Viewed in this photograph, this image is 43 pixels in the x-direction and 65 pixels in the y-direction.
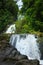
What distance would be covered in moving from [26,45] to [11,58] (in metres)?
6.08

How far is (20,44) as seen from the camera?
25.3m

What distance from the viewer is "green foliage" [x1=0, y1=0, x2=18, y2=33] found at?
37234 mm

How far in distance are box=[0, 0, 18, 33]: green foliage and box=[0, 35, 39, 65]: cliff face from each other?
13.9 metres

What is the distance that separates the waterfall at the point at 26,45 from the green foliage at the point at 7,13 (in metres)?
10.5

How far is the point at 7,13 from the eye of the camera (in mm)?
39844

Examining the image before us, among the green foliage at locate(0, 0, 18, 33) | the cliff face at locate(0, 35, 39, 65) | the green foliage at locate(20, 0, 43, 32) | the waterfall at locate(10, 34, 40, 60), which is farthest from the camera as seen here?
the green foliage at locate(0, 0, 18, 33)

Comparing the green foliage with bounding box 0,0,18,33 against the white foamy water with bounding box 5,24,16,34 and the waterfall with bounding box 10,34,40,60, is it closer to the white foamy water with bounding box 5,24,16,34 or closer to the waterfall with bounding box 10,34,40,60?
the white foamy water with bounding box 5,24,16,34

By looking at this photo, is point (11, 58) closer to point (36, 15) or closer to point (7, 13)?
point (36, 15)

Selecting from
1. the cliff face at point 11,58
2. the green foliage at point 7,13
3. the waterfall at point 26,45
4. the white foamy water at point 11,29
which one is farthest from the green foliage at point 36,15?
the cliff face at point 11,58

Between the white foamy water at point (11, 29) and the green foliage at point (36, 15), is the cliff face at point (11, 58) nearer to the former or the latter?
the green foliage at point (36, 15)

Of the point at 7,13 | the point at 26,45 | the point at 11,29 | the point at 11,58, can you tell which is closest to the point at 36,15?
the point at 11,29

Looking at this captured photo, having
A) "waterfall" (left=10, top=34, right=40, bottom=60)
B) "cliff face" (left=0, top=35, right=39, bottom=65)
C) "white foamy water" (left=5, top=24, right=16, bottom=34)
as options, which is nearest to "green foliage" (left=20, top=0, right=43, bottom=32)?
"white foamy water" (left=5, top=24, right=16, bottom=34)

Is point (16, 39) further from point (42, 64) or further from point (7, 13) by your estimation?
point (7, 13)

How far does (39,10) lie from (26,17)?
2749mm
